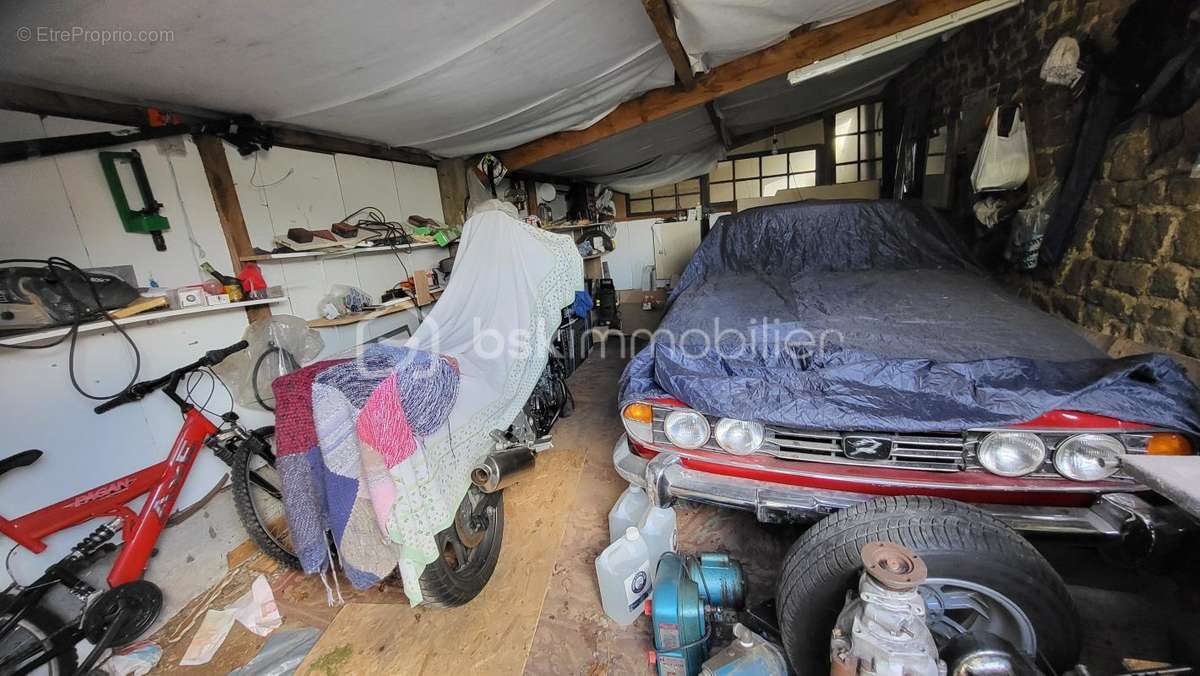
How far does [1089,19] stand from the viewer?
2.25m

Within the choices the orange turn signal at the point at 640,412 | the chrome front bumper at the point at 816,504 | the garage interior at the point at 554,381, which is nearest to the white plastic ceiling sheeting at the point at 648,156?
the garage interior at the point at 554,381

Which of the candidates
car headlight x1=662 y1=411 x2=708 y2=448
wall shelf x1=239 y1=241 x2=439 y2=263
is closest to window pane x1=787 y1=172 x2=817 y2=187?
wall shelf x1=239 y1=241 x2=439 y2=263

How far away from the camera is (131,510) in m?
1.68

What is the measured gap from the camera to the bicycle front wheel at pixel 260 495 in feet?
5.89

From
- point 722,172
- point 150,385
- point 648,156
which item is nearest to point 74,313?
point 150,385

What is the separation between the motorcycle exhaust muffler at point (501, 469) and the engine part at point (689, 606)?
681 mm

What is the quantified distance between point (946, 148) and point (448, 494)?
4.94 metres

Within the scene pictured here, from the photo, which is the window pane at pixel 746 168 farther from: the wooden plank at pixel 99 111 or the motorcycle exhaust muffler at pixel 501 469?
the motorcycle exhaust muffler at pixel 501 469

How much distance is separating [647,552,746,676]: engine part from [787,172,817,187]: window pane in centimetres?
680

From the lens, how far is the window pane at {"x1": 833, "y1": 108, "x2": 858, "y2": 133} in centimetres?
612

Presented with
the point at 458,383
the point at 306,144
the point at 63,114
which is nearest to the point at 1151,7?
the point at 458,383

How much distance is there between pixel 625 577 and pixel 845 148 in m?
7.08

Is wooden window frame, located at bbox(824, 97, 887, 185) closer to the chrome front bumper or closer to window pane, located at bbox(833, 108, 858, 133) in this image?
window pane, located at bbox(833, 108, 858, 133)

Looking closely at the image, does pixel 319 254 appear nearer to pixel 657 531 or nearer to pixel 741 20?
pixel 657 531
